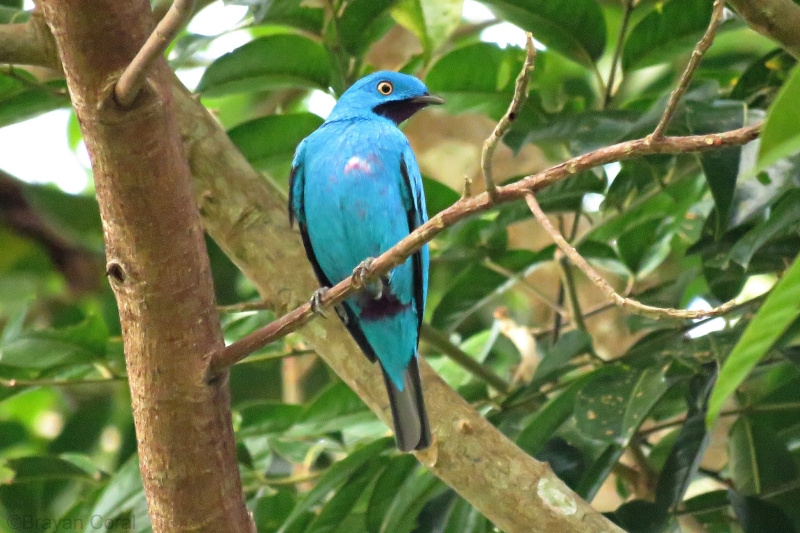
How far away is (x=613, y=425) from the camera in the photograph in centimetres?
297

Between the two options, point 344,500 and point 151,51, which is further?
point 344,500

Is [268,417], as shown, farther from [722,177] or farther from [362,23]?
[722,177]

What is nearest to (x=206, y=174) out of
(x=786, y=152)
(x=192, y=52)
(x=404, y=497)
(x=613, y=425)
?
(x=192, y=52)

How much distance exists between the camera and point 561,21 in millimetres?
3648

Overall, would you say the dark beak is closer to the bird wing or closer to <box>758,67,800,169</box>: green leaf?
the bird wing

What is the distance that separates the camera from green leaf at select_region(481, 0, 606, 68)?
11.8 ft

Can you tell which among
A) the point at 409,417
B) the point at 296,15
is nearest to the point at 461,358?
the point at 409,417

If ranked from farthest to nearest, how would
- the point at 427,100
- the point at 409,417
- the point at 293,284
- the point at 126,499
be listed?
the point at 427,100, the point at 126,499, the point at 293,284, the point at 409,417

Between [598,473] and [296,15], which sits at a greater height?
[296,15]

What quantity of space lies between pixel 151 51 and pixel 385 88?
90.8 inches

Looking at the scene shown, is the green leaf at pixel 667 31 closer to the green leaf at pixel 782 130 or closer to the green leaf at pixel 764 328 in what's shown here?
the green leaf at pixel 764 328

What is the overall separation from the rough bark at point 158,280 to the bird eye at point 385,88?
5.80 feet

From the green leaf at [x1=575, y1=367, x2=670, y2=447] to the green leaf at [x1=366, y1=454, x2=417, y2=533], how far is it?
0.79m

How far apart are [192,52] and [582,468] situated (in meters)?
2.11
